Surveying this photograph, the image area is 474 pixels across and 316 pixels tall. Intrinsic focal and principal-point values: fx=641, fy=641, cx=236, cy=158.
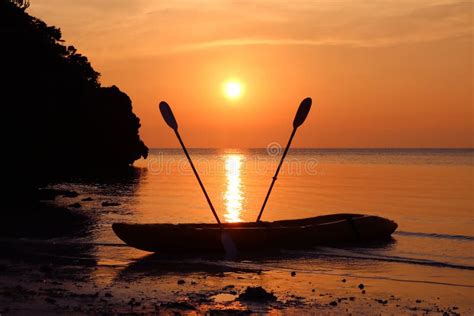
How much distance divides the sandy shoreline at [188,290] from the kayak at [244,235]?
56 cm

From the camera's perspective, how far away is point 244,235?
17969mm

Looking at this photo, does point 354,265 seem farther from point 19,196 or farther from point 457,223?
point 19,196

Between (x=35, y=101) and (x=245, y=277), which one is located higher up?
(x=35, y=101)

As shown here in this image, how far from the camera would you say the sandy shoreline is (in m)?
11.0

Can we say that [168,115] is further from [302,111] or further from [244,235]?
[302,111]

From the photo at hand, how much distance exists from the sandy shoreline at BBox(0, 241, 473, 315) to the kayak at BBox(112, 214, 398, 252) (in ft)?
1.85

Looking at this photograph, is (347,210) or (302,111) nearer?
(302,111)

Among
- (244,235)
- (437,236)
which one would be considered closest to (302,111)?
(244,235)

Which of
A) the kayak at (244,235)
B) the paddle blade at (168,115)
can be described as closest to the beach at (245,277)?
the kayak at (244,235)

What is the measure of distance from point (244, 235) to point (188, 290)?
209 inches

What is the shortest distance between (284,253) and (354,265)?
2203 millimetres

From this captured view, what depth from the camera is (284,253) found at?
720 inches

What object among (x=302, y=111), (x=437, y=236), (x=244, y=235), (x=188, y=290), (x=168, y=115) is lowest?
(x=188, y=290)

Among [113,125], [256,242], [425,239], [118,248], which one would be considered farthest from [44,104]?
[113,125]
